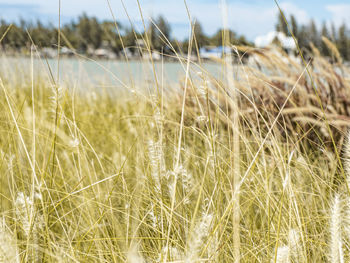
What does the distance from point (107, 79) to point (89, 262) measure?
2.28 meters

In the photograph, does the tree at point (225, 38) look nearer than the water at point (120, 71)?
Yes

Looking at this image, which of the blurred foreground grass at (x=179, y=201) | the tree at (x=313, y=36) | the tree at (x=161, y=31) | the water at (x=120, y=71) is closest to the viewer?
the blurred foreground grass at (x=179, y=201)

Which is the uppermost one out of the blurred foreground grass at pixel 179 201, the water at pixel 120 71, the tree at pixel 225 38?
the tree at pixel 225 38

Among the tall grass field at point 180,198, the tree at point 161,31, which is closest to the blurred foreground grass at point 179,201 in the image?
the tall grass field at point 180,198

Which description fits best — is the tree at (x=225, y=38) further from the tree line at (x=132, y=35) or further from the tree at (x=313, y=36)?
the tree at (x=313, y=36)

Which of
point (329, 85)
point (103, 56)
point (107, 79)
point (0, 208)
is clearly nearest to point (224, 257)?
point (0, 208)

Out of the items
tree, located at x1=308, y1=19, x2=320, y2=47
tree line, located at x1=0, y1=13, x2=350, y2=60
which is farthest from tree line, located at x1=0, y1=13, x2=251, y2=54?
tree, located at x1=308, y1=19, x2=320, y2=47

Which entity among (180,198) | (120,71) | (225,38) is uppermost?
(225,38)

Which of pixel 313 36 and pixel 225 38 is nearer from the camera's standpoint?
pixel 225 38

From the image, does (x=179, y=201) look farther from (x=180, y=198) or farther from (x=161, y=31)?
(x=161, y=31)

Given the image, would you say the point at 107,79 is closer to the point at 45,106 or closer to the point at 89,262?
the point at 45,106

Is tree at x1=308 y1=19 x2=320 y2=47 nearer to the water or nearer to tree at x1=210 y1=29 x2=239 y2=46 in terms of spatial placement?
the water

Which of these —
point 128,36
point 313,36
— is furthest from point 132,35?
point 313,36

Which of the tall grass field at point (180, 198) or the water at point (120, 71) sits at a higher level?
the water at point (120, 71)
